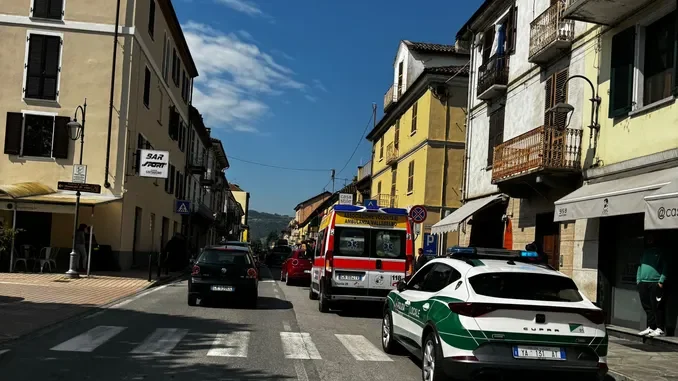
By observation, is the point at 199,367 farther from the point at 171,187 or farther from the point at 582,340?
the point at 171,187

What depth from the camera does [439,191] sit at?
27.4 m

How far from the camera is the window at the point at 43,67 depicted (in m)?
23.5

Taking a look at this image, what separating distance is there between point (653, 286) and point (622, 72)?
4.64 m

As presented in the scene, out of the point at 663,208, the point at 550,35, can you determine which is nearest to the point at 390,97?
the point at 550,35

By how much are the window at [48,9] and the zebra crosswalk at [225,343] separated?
17.5 metres

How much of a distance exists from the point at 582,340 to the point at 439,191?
833 inches

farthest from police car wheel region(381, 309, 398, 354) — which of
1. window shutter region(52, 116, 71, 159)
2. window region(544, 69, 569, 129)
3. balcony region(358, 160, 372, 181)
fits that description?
balcony region(358, 160, 372, 181)

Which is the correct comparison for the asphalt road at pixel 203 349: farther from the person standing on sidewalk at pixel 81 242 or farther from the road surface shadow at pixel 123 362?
the person standing on sidewalk at pixel 81 242

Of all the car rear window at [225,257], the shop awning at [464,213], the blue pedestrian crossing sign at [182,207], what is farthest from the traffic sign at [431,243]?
the car rear window at [225,257]

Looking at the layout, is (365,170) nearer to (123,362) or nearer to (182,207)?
(182,207)

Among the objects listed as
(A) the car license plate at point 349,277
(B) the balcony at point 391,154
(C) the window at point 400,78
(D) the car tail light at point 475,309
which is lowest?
(A) the car license plate at point 349,277

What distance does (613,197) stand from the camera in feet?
36.4

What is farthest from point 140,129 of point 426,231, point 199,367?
point 199,367

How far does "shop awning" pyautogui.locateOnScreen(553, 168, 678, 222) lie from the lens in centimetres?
1026
